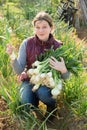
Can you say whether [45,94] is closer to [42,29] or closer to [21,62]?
[21,62]

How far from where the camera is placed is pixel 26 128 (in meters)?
3.14

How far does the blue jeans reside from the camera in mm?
3451

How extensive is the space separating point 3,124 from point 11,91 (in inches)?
12.6

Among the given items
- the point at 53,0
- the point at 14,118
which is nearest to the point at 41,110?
the point at 14,118

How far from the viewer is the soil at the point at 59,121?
3408mm

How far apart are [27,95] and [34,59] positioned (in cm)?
37

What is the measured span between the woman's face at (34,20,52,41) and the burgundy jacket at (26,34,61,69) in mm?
84

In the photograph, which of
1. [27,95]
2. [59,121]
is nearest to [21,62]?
[27,95]

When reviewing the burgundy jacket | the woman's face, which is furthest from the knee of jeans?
the woman's face

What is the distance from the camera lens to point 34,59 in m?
3.63

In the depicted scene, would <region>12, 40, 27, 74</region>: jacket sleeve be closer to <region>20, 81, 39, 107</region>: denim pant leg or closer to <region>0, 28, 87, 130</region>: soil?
<region>20, 81, 39, 107</region>: denim pant leg

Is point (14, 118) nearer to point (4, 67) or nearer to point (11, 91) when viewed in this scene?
point (11, 91)

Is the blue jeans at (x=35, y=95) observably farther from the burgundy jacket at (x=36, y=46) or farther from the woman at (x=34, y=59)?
the burgundy jacket at (x=36, y=46)

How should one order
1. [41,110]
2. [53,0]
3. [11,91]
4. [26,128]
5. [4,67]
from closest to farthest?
1. [26,128]
2. [11,91]
3. [41,110]
4. [4,67]
5. [53,0]
